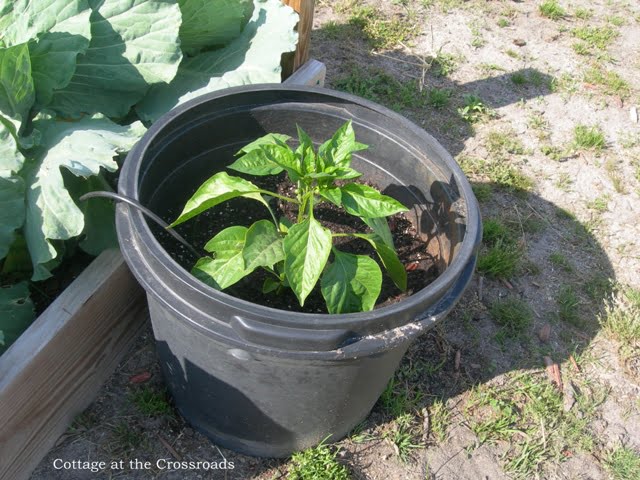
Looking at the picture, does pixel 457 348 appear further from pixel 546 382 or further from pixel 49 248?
pixel 49 248

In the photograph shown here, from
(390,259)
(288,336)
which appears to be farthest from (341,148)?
(288,336)

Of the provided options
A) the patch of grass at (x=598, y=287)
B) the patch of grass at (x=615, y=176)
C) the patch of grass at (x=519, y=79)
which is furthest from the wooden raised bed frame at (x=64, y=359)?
the patch of grass at (x=519, y=79)

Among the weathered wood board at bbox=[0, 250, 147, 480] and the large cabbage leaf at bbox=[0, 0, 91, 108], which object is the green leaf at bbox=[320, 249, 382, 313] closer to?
the weathered wood board at bbox=[0, 250, 147, 480]

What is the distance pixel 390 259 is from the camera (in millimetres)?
1626

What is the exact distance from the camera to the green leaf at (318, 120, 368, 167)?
160 centimetres

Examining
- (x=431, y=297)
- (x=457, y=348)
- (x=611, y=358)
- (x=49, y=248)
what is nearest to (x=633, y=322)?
(x=611, y=358)

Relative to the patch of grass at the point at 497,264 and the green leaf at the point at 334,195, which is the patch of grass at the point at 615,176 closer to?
the patch of grass at the point at 497,264

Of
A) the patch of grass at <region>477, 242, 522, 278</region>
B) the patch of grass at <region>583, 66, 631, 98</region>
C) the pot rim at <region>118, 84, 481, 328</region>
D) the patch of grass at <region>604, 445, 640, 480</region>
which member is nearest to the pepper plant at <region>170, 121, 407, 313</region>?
the pot rim at <region>118, 84, 481, 328</region>

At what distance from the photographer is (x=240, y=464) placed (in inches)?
81.2

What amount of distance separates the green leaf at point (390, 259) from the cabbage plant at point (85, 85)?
78 cm

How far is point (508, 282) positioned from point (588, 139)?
1224 mm

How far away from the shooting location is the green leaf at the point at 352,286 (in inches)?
60.0

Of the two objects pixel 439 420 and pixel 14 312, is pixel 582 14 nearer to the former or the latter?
pixel 439 420

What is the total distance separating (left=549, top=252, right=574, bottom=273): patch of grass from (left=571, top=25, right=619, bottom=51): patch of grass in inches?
79.1
